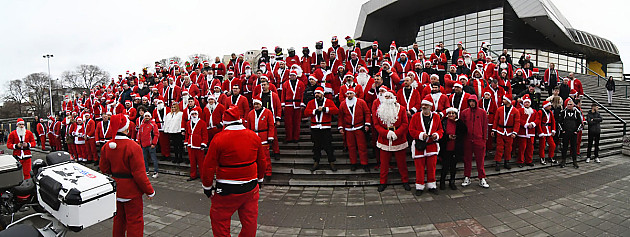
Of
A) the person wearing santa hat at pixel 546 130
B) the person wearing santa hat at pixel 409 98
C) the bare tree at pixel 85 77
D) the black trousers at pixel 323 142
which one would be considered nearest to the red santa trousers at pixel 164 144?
the black trousers at pixel 323 142

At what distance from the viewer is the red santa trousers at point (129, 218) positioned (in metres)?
3.39

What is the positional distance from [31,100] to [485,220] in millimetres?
63406

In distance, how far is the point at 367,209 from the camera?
191 inches

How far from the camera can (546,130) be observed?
25.3ft

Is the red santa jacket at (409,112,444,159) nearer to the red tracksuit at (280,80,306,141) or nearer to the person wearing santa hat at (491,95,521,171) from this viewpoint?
the person wearing santa hat at (491,95,521,171)

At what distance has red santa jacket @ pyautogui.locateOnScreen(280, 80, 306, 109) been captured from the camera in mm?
7979

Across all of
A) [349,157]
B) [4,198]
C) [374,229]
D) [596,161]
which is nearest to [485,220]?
[374,229]

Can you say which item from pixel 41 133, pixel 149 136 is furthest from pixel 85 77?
pixel 149 136

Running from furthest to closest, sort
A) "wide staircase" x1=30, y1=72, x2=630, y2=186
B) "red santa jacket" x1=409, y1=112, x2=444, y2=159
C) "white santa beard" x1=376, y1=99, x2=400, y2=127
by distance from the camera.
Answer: "wide staircase" x1=30, y1=72, x2=630, y2=186, "white santa beard" x1=376, y1=99, x2=400, y2=127, "red santa jacket" x1=409, y1=112, x2=444, y2=159

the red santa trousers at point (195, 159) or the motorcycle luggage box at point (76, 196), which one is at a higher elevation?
the motorcycle luggage box at point (76, 196)

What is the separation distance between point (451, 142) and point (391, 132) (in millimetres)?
1261

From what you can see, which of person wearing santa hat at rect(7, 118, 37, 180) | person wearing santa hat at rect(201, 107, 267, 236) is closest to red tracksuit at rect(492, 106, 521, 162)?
person wearing santa hat at rect(201, 107, 267, 236)

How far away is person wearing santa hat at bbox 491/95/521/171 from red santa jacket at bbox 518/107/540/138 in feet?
0.95

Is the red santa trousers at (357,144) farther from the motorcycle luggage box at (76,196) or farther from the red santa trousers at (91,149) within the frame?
the red santa trousers at (91,149)
